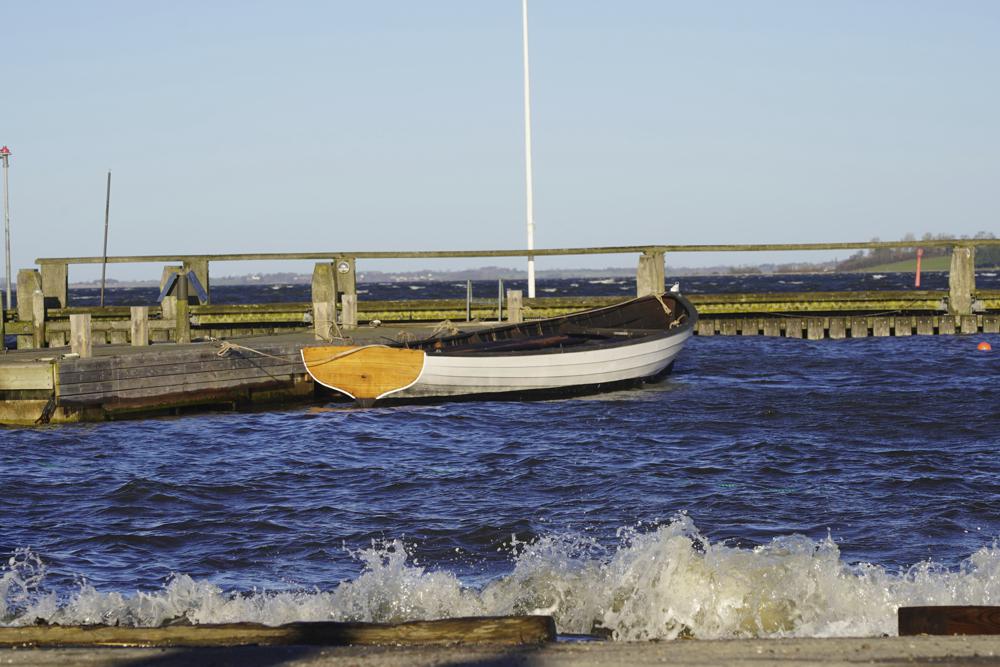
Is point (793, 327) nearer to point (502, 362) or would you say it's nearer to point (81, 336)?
point (502, 362)

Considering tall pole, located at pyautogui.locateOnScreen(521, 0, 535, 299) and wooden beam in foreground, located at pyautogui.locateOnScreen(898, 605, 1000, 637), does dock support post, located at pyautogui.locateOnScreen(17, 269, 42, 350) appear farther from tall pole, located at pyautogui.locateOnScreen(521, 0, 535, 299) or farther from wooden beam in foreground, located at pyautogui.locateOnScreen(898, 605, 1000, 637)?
wooden beam in foreground, located at pyautogui.locateOnScreen(898, 605, 1000, 637)

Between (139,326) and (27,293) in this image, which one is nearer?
(139,326)

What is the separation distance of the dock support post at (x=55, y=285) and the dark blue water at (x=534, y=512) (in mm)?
7219

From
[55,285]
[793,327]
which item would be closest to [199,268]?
[55,285]

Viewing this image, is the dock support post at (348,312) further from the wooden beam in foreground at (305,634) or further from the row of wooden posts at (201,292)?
the wooden beam in foreground at (305,634)

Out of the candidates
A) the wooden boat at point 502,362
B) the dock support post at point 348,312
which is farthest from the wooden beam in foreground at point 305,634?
the dock support post at point 348,312

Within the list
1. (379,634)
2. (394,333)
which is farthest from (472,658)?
(394,333)

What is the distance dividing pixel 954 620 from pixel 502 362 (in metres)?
12.8

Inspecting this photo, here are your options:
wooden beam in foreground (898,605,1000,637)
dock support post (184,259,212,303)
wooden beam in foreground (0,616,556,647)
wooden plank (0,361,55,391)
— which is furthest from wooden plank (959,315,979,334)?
wooden beam in foreground (0,616,556,647)

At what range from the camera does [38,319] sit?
19562mm

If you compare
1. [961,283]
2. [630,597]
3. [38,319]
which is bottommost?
[630,597]

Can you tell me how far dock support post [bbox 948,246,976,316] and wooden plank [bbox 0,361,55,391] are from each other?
18.9 meters

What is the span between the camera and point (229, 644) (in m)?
4.70

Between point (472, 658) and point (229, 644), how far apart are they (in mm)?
1059
